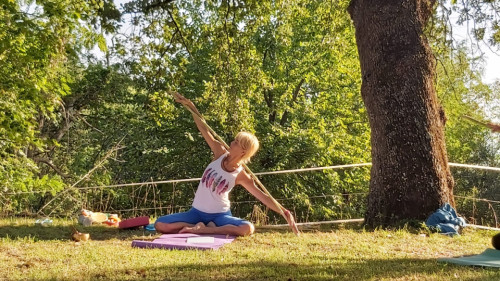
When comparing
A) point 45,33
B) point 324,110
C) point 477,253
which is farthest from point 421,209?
point 324,110

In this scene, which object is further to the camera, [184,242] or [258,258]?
[184,242]

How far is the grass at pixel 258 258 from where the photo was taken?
3852mm

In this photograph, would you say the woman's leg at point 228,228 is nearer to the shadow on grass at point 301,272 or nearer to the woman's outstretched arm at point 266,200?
the woman's outstretched arm at point 266,200

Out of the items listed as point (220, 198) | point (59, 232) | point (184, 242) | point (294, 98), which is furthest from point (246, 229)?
point (294, 98)

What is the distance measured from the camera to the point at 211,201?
6480 mm

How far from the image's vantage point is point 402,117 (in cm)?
702

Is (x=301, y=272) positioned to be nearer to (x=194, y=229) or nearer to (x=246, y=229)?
(x=246, y=229)

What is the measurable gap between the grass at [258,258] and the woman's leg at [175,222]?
0.68ft

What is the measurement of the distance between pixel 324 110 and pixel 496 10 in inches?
478

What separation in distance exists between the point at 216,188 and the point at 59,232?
1961 mm

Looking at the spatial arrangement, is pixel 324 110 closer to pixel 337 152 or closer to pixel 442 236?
pixel 337 152

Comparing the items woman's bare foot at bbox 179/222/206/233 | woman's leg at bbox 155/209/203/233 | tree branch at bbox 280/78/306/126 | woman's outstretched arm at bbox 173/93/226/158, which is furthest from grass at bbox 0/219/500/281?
tree branch at bbox 280/78/306/126

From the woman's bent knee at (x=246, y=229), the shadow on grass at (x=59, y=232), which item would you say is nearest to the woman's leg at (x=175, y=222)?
the shadow on grass at (x=59, y=232)

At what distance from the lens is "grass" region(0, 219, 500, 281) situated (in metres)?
3.85
